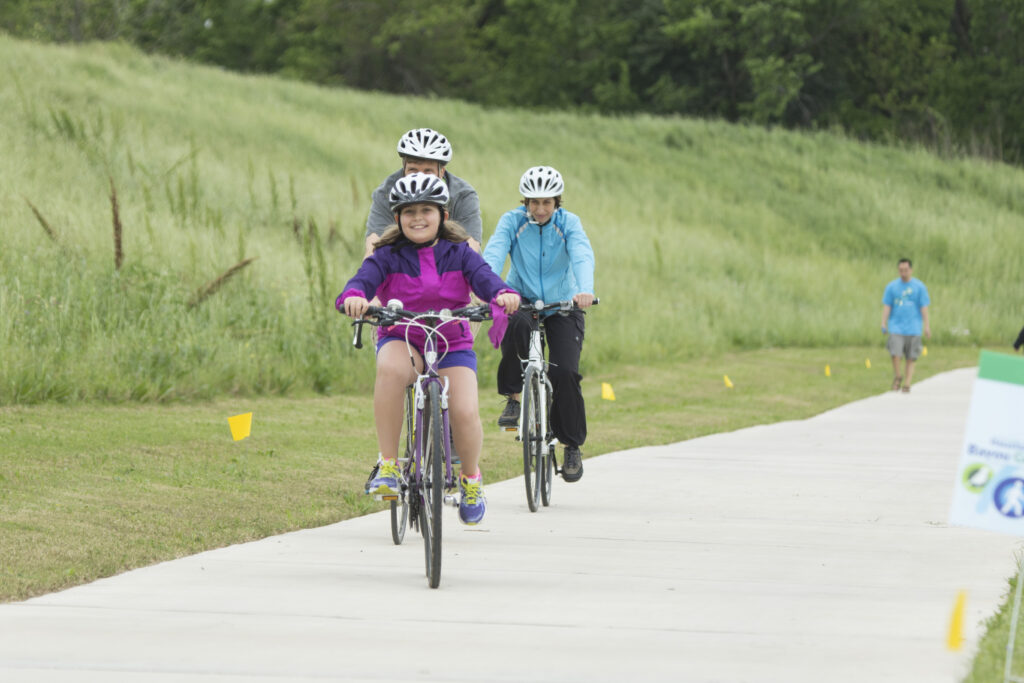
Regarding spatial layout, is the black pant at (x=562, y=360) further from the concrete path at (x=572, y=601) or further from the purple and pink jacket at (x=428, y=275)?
the purple and pink jacket at (x=428, y=275)

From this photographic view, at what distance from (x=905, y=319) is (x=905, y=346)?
0.47 m

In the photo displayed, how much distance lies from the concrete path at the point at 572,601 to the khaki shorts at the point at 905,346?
494 inches

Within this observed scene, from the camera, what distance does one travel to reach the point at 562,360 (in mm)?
9992

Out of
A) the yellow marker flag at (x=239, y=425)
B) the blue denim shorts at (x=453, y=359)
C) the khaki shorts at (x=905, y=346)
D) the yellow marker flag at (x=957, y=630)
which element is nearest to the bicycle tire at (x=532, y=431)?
the blue denim shorts at (x=453, y=359)

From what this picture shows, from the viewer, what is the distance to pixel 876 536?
8.77 meters

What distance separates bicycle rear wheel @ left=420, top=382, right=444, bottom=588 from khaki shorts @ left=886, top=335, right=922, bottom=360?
16.7m

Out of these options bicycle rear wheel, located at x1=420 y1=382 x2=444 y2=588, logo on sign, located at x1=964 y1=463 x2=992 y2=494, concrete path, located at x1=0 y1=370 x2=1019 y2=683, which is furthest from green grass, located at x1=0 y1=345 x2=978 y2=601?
logo on sign, located at x1=964 y1=463 x2=992 y2=494

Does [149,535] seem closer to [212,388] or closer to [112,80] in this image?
[212,388]

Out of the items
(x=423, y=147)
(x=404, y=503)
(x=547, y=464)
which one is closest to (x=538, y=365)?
(x=547, y=464)

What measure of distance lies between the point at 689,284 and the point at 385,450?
26228mm

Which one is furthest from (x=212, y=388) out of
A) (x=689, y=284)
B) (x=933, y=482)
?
(x=689, y=284)

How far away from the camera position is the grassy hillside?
56.3 ft

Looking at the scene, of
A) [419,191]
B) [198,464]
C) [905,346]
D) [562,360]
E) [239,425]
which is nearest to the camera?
[419,191]

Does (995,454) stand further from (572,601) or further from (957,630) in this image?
(572,601)
